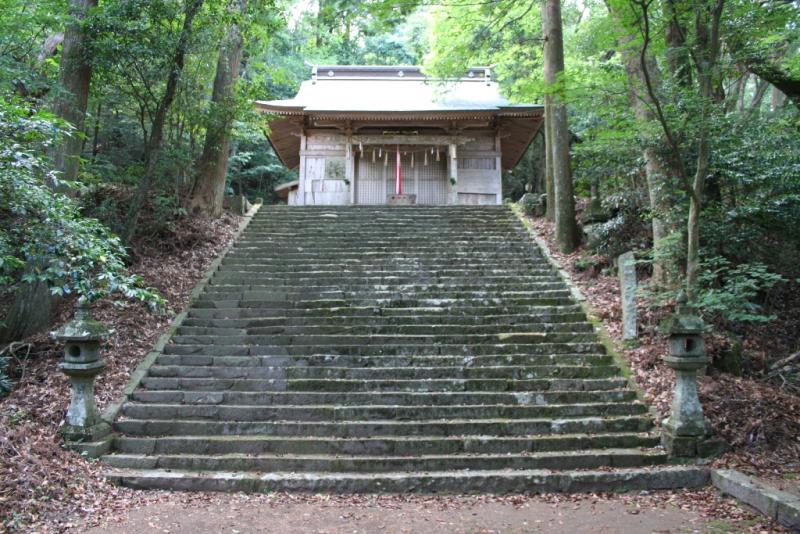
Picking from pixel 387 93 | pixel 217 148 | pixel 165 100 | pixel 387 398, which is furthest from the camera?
pixel 387 93

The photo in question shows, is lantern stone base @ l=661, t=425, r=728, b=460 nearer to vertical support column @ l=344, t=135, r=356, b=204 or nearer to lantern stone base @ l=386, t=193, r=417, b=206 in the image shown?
lantern stone base @ l=386, t=193, r=417, b=206

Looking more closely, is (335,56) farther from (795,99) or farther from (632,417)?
(632,417)

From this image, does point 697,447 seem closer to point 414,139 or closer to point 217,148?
point 217,148

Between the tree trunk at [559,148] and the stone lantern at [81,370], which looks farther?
the tree trunk at [559,148]

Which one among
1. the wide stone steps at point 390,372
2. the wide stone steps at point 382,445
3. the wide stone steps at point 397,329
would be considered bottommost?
the wide stone steps at point 382,445

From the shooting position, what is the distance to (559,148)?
423 inches

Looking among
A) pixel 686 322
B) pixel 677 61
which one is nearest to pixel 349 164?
pixel 677 61

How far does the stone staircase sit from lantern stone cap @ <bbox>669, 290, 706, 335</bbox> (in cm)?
114

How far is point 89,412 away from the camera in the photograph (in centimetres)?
523

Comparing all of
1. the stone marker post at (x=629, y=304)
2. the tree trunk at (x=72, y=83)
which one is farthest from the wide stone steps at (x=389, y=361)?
the tree trunk at (x=72, y=83)

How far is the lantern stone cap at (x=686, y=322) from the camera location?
202 inches

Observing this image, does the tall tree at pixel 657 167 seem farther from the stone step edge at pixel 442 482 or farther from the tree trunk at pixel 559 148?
the stone step edge at pixel 442 482

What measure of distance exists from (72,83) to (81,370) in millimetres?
4888

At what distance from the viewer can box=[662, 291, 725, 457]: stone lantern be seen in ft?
16.6
